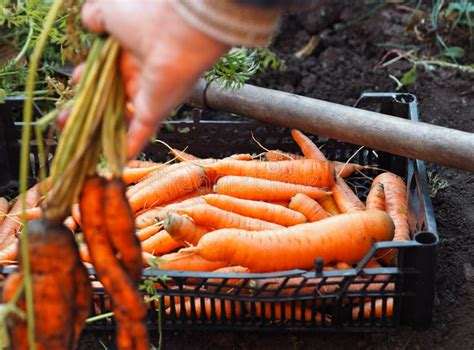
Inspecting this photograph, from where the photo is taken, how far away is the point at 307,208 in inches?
94.6

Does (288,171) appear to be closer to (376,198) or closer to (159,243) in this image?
(376,198)

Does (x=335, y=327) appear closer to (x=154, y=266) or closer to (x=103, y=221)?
(x=154, y=266)

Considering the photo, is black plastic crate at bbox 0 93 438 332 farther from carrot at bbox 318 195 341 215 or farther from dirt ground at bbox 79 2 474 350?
carrot at bbox 318 195 341 215

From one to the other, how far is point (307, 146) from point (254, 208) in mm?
372

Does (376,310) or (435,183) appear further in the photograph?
(435,183)

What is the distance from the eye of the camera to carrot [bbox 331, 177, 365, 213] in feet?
7.94

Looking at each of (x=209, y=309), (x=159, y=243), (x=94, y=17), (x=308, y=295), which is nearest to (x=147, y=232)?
(x=159, y=243)

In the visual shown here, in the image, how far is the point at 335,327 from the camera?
213 centimetres

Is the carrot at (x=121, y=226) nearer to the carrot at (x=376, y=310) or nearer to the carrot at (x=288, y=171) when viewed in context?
the carrot at (x=376, y=310)

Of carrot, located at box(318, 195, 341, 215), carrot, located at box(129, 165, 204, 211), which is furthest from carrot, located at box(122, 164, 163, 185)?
carrot, located at box(318, 195, 341, 215)

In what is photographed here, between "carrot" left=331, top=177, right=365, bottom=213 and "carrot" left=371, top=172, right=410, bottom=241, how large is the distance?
87mm

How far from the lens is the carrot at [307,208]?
240 cm

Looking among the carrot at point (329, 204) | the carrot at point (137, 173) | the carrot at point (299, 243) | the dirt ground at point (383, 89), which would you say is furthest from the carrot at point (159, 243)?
the carrot at point (329, 204)

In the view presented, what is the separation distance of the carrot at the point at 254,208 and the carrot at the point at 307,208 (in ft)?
0.12
